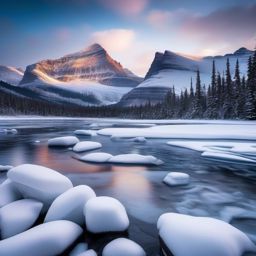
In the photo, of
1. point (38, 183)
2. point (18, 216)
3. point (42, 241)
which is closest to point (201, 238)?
point (42, 241)

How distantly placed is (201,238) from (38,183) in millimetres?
4356

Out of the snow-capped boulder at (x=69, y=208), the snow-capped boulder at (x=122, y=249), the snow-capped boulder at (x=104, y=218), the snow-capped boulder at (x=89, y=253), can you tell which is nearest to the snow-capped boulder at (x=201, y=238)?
the snow-capped boulder at (x=122, y=249)

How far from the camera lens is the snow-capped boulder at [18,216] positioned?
529 cm

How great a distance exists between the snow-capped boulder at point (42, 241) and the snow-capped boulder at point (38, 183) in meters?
1.62

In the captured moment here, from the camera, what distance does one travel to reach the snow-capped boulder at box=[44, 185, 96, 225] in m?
5.59

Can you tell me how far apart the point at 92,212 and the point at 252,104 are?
5160 cm

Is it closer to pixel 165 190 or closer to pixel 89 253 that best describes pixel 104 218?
pixel 89 253

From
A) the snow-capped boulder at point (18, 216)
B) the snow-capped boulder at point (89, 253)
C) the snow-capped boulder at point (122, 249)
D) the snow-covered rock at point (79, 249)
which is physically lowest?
the snow-covered rock at point (79, 249)

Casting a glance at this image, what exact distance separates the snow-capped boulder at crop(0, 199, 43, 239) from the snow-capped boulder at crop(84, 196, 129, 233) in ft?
4.34

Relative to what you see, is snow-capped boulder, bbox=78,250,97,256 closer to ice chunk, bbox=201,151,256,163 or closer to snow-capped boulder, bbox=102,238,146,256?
snow-capped boulder, bbox=102,238,146,256

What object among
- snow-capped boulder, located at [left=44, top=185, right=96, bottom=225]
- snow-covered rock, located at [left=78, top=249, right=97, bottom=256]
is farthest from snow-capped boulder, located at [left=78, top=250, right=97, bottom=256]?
snow-capped boulder, located at [left=44, top=185, right=96, bottom=225]

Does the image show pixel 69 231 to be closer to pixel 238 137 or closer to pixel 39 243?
pixel 39 243

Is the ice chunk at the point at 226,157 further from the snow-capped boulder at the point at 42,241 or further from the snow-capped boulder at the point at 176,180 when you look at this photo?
the snow-capped boulder at the point at 42,241

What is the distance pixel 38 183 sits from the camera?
655 cm
